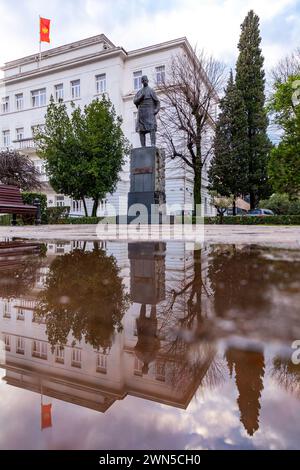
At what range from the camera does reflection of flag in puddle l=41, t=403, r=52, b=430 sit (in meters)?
0.58

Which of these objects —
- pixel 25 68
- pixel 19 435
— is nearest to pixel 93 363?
pixel 19 435

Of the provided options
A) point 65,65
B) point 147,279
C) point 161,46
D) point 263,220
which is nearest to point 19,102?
point 65,65

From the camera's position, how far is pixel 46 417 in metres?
0.60

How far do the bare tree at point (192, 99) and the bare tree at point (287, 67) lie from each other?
3621 millimetres

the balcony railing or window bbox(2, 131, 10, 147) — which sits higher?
window bbox(2, 131, 10, 147)

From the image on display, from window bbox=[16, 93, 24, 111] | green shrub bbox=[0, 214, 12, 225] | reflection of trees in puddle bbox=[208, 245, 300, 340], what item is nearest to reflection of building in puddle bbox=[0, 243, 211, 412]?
reflection of trees in puddle bbox=[208, 245, 300, 340]

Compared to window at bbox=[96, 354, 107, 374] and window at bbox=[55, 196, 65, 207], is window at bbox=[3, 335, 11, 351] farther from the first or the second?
window at bbox=[55, 196, 65, 207]

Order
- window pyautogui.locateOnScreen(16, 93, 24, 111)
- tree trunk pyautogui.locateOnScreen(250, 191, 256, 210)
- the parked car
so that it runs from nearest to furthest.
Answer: the parked car < tree trunk pyautogui.locateOnScreen(250, 191, 256, 210) < window pyautogui.locateOnScreen(16, 93, 24, 111)

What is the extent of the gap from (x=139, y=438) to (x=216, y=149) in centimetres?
2516

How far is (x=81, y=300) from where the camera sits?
1.42 meters

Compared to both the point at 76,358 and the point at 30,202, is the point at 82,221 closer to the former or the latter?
the point at 30,202

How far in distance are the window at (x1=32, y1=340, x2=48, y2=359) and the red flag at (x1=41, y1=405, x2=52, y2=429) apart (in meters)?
0.25
